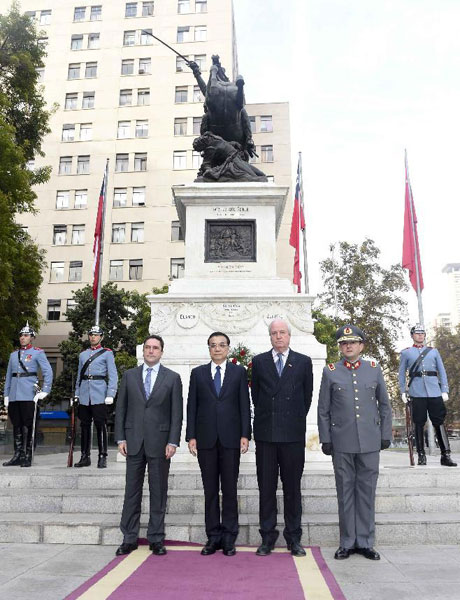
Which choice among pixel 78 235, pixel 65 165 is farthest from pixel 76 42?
pixel 78 235

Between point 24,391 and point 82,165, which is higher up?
point 82,165

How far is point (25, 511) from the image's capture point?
567 centimetres

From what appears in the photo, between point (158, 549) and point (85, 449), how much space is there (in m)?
3.94

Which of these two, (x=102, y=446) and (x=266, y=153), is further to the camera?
(x=266, y=153)

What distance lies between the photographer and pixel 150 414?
4.89 meters

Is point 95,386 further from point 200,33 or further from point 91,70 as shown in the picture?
point 200,33

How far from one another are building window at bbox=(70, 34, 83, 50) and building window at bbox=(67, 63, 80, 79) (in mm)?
1700

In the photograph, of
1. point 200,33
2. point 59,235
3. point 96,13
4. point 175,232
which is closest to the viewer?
point 175,232

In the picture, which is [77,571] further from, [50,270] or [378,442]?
[50,270]

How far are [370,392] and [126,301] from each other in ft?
87.6

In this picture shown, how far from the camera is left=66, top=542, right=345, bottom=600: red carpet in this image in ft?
11.0

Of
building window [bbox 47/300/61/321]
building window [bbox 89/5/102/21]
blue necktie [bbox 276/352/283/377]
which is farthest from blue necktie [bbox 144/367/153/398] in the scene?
building window [bbox 89/5/102/21]

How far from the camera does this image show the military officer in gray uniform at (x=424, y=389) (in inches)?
304

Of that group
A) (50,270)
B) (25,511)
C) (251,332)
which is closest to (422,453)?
(251,332)
